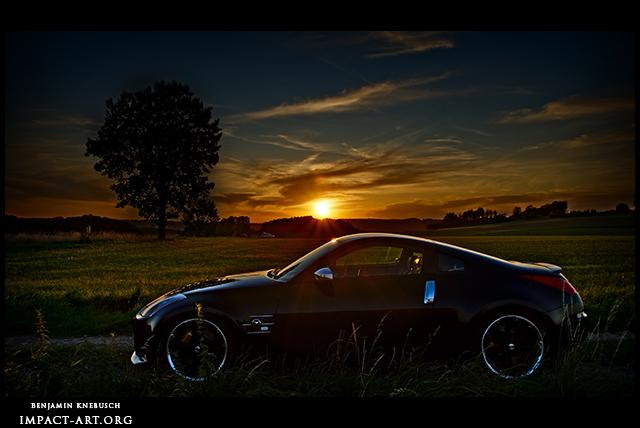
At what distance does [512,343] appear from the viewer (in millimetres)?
4344

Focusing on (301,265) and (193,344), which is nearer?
(193,344)

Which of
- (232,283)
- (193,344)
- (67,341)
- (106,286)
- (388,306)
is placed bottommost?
(67,341)

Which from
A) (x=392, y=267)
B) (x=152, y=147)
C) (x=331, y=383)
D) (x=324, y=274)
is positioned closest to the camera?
(x=331, y=383)

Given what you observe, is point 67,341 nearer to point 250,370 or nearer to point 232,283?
point 232,283

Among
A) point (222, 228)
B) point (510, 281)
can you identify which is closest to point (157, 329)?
point (510, 281)

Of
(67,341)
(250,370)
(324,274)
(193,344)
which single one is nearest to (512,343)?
(324,274)

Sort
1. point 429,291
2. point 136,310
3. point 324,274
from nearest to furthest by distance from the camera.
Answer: point 324,274
point 429,291
point 136,310

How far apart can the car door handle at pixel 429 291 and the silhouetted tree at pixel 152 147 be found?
107ft

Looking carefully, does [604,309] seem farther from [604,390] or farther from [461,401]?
[461,401]

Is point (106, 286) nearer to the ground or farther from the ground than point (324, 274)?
nearer to the ground

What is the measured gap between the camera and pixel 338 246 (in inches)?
186

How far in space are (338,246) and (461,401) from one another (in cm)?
198

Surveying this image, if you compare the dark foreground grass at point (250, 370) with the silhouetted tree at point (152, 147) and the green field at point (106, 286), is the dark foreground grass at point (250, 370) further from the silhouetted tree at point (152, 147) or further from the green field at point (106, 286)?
the silhouetted tree at point (152, 147)

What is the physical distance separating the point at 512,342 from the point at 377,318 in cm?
144
